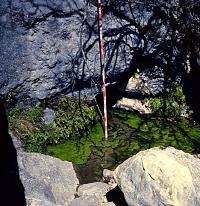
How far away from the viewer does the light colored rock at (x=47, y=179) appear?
6.69 meters

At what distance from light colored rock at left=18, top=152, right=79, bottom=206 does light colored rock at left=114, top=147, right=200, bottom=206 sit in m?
0.99

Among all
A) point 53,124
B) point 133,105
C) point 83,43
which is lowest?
point 53,124

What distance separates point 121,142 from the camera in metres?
8.66

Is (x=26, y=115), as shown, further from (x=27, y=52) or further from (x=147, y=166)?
(x=147, y=166)

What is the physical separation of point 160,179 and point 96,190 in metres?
1.37

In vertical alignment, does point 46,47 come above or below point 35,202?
above

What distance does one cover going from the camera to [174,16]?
904 cm

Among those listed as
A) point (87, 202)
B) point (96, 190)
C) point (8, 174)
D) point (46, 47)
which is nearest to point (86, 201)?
point (87, 202)

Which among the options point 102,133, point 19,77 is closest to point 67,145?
point 102,133

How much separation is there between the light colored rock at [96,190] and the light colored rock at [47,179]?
0.15 m

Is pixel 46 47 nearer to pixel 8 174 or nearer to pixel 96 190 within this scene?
pixel 8 174

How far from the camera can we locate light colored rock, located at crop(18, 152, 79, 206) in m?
6.69

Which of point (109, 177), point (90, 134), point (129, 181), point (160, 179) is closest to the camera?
point (160, 179)

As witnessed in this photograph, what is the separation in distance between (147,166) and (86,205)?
46.0 inches
